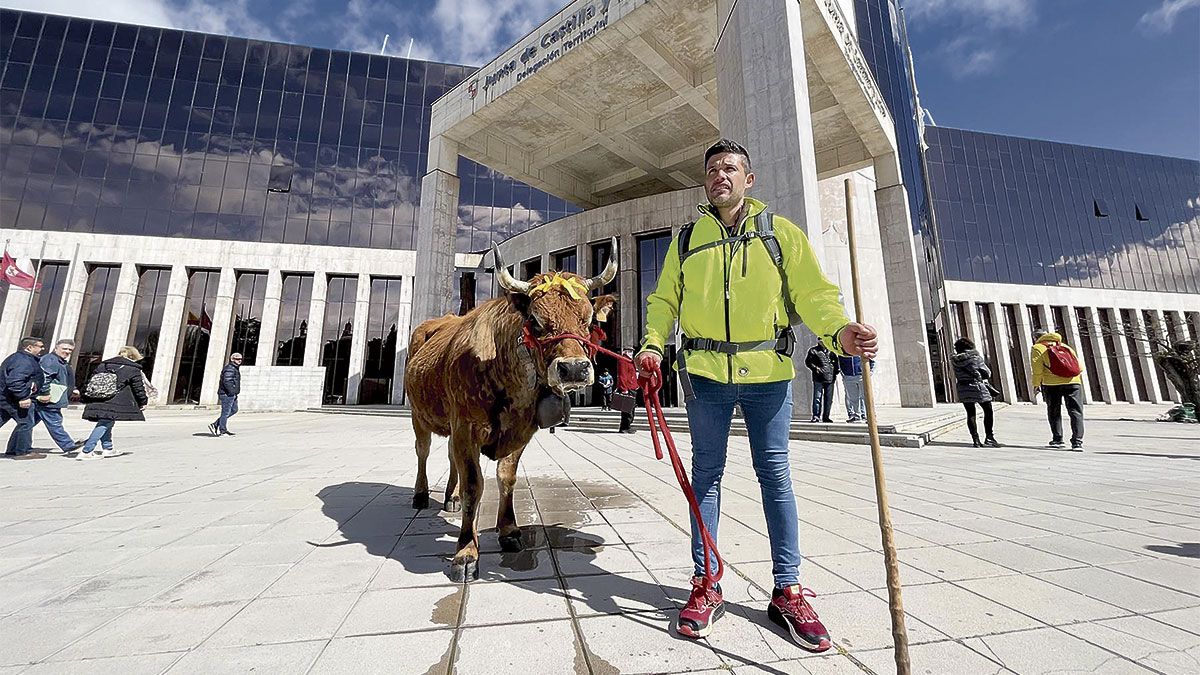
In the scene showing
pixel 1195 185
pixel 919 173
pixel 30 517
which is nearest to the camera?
pixel 30 517

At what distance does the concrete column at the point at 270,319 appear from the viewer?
28.5 metres

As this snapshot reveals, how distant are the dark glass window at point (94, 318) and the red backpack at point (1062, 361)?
41.3m

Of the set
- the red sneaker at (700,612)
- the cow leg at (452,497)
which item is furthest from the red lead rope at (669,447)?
the cow leg at (452,497)

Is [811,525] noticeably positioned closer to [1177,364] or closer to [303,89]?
[1177,364]

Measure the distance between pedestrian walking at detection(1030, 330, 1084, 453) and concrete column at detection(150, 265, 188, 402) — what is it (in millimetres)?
38796

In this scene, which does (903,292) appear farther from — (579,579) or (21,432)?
(21,432)

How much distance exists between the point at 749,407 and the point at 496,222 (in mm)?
34437

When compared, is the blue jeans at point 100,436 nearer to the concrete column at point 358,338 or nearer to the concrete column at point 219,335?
the concrete column at point 358,338

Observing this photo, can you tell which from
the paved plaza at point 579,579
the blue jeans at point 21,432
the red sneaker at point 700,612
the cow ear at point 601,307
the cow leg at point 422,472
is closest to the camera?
the paved plaza at point 579,579

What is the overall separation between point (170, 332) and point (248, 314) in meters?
4.00

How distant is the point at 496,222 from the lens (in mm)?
34312

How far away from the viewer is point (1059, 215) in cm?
3803

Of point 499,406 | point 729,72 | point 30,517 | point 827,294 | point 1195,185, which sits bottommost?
point 30,517

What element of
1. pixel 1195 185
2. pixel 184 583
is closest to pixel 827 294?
pixel 184 583
